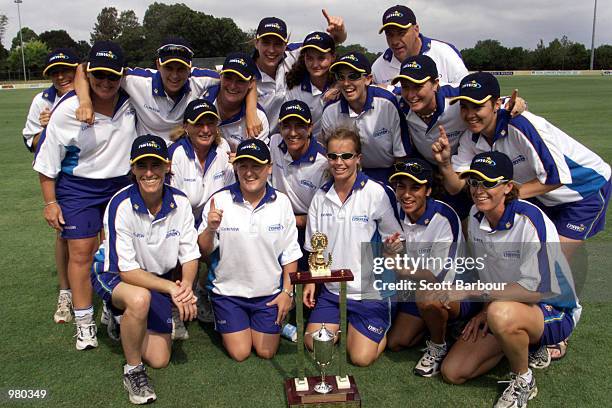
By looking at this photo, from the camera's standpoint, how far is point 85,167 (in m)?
4.69

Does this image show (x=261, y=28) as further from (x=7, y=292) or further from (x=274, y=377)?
(x=7, y=292)

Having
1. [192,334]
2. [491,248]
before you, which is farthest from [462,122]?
[192,334]

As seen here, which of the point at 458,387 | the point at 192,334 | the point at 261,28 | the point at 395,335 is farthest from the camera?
the point at 261,28

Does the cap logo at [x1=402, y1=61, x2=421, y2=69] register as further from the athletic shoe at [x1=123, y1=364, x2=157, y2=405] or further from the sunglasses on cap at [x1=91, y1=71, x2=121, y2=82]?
the athletic shoe at [x1=123, y1=364, x2=157, y2=405]

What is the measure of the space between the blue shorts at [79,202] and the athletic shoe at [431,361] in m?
2.91

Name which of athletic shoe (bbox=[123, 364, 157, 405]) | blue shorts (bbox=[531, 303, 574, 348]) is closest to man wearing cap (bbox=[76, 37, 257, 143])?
athletic shoe (bbox=[123, 364, 157, 405])

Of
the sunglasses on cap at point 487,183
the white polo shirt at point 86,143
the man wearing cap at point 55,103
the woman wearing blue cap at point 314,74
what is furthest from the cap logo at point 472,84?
the man wearing cap at point 55,103

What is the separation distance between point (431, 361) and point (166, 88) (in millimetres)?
3188

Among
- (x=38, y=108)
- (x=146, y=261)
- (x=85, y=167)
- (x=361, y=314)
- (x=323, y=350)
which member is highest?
(x=38, y=108)

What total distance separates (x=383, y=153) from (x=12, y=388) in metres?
3.49

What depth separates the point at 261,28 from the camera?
5293 mm

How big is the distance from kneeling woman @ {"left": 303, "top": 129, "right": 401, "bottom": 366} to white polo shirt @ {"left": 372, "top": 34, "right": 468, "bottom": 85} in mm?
1421

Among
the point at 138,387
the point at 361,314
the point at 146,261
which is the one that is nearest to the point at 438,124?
the point at 361,314

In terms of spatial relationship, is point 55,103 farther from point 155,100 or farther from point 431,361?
point 431,361
